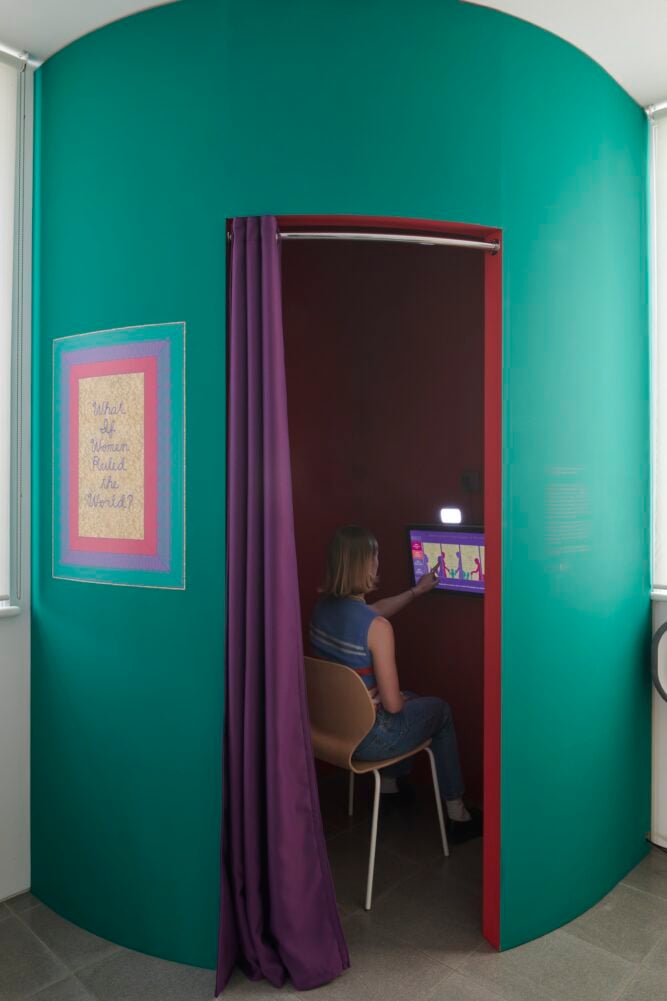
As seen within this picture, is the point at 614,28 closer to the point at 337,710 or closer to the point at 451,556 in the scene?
the point at 451,556

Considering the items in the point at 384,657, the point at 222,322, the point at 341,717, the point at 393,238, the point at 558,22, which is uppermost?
the point at 558,22

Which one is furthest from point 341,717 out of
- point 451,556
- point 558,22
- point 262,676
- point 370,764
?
point 558,22

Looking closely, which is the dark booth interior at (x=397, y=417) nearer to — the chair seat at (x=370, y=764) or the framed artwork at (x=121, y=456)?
the chair seat at (x=370, y=764)

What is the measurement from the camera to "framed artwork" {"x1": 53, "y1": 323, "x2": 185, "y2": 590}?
2342 millimetres

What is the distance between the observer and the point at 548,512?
250 cm

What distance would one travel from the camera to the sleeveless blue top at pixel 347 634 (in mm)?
2762

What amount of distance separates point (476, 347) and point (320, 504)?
106 centimetres

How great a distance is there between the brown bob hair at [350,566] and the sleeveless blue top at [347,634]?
4 cm

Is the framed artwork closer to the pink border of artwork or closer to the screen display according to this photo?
the pink border of artwork

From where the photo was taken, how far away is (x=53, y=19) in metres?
2.45

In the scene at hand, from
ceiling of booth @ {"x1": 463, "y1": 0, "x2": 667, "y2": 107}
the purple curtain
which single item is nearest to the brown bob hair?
the purple curtain

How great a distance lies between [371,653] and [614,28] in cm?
232

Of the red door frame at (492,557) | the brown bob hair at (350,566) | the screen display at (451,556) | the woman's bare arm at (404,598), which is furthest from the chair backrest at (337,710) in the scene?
the screen display at (451,556)

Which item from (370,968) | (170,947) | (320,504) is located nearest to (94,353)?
(320,504)
